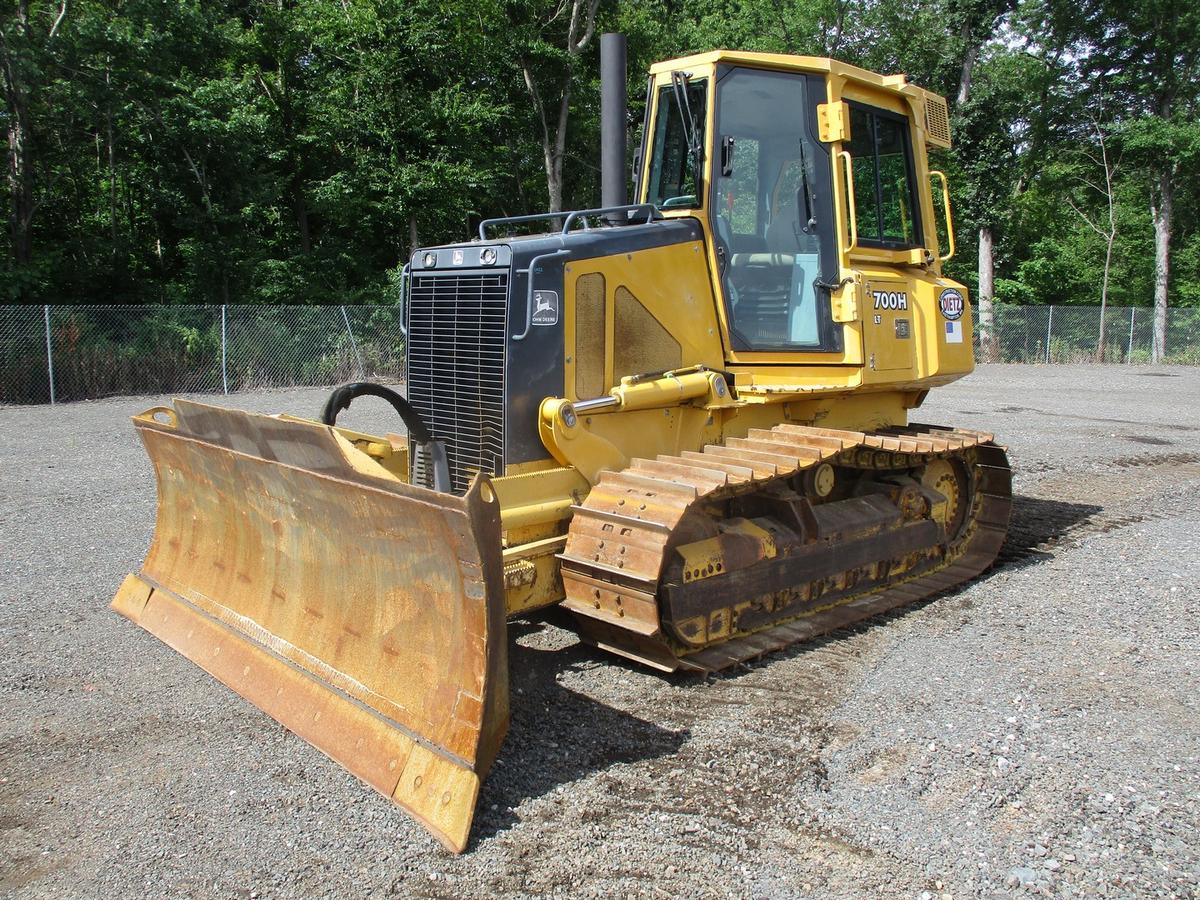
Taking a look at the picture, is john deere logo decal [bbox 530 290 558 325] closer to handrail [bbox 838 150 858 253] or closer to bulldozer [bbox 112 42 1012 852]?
bulldozer [bbox 112 42 1012 852]

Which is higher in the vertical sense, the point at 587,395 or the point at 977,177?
the point at 977,177

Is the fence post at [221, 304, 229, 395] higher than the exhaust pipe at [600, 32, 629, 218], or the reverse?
the exhaust pipe at [600, 32, 629, 218]

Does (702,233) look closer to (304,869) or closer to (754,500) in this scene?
(754,500)

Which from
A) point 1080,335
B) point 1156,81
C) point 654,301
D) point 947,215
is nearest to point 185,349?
point 654,301

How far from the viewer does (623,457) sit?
5309mm

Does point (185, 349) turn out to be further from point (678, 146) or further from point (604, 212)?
point (604, 212)

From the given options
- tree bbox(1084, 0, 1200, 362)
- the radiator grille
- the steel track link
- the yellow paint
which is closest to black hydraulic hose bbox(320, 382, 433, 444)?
the radiator grille

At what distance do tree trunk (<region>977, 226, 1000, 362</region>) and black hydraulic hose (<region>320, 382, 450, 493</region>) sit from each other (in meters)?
25.4

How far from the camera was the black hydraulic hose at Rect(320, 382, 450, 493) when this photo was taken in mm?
4887

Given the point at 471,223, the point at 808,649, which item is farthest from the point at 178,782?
the point at 471,223

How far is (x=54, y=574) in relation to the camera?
6.58 m

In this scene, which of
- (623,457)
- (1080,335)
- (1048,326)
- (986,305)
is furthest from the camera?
(1080,335)

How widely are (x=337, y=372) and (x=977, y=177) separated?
18737mm

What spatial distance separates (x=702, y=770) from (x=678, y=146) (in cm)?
377
